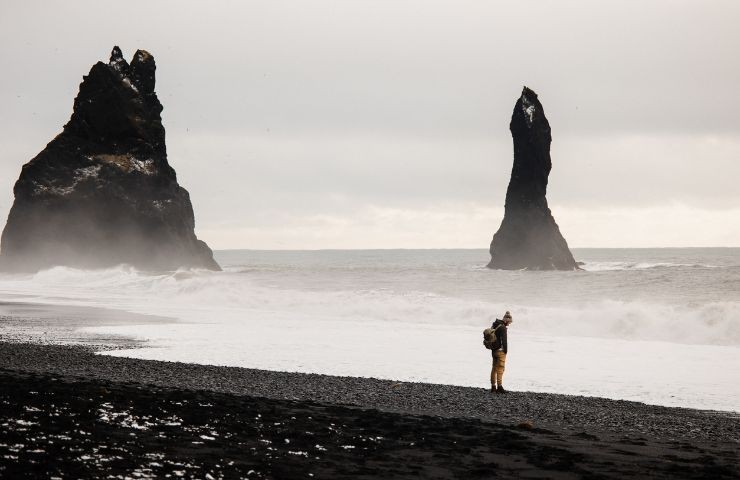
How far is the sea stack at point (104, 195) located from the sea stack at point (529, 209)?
1586 inches

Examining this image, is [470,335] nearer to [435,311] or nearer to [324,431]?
[435,311]

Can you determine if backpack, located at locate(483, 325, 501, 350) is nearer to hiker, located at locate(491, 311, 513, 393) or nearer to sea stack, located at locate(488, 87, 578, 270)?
hiker, located at locate(491, 311, 513, 393)

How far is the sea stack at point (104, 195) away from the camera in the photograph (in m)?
95.6

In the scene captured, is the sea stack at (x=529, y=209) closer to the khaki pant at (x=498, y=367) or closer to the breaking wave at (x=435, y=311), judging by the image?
the breaking wave at (x=435, y=311)

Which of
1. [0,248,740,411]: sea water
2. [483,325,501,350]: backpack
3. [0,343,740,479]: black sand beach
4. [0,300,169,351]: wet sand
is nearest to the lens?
[0,343,740,479]: black sand beach

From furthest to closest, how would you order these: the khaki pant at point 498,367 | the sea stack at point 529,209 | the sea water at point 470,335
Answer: the sea stack at point 529,209, the sea water at point 470,335, the khaki pant at point 498,367

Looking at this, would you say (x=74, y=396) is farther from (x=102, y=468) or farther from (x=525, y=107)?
(x=525, y=107)

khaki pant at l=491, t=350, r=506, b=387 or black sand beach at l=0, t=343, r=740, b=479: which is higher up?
khaki pant at l=491, t=350, r=506, b=387

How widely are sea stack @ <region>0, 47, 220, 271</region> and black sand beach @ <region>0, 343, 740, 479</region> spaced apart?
3187 inches

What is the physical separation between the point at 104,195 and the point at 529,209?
183ft

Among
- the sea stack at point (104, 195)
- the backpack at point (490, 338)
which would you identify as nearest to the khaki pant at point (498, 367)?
the backpack at point (490, 338)

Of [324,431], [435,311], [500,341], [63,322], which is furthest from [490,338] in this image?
[435,311]

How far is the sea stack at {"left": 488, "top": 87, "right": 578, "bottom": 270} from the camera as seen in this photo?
338 feet

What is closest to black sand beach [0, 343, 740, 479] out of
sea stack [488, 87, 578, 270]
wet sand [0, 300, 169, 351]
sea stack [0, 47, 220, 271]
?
wet sand [0, 300, 169, 351]
